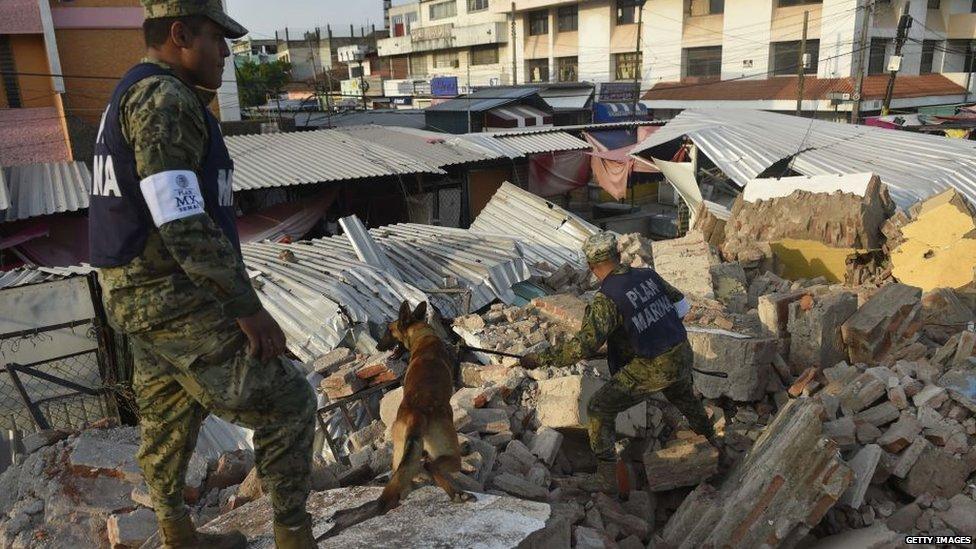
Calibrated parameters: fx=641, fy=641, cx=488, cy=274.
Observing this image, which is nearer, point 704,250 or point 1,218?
point 704,250

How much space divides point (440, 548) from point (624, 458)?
77.0 inches

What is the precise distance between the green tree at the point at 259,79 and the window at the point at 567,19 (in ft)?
57.8

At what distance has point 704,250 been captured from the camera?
784 centimetres

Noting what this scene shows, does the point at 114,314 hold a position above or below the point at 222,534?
above

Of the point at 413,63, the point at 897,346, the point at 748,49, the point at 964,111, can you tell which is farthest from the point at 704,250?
the point at 413,63

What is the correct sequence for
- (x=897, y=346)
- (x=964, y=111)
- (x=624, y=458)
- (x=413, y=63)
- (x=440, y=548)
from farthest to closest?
1. (x=413, y=63)
2. (x=964, y=111)
3. (x=897, y=346)
4. (x=624, y=458)
5. (x=440, y=548)

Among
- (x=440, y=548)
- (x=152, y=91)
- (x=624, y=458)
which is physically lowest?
(x=624, y=458)

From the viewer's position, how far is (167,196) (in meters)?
1.84

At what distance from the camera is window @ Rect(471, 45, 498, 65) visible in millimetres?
42575

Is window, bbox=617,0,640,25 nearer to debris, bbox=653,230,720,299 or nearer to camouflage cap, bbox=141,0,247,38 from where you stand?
debris, bbox=653,230,720,299

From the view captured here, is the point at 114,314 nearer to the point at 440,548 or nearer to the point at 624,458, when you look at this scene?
the point at 440,548

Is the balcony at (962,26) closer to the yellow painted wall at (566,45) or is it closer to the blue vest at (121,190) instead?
the yellow painted wall at (566,45)

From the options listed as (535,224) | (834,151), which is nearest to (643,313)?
(535,224)

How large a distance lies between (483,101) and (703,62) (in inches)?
601
